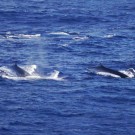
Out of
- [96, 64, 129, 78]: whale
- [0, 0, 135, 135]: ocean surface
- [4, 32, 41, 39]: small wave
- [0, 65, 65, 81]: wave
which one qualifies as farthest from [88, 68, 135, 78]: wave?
[4, 32, 41, 39]: small wave

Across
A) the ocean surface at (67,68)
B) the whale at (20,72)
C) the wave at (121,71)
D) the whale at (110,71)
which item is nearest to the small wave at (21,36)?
the ocean surface at (67,68)

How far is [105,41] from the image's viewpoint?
107m

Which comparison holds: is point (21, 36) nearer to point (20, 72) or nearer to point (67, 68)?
point (67, 68)

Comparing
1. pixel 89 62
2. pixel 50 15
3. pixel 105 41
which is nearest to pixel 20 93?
pixel 89 62

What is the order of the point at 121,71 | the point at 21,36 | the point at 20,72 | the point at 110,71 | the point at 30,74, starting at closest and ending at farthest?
1. the point at 30,74
2. the point at 20,72
3. the point at 110,71
4. the point at 121,71
5. the point at 21,36

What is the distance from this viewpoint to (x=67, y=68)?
296ft

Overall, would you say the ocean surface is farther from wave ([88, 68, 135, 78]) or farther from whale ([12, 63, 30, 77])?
whale ([12, 63, 30, 77])

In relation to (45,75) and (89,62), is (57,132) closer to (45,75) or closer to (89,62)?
(45,75)

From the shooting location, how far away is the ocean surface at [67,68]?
232 ft

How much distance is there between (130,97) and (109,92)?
262 cm

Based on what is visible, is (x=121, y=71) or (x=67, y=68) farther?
(x=67, y=68)

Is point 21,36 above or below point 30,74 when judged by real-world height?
above

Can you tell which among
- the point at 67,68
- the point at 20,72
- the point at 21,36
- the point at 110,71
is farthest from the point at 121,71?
the point at 21,36

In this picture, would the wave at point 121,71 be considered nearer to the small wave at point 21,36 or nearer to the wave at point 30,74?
the wave at point 30,74
